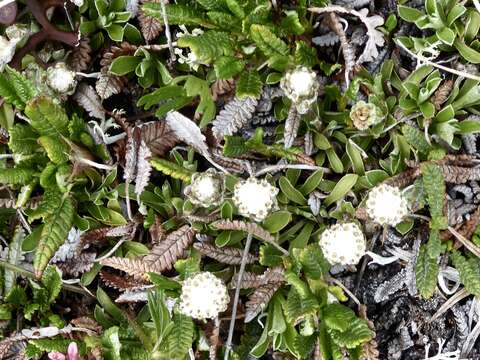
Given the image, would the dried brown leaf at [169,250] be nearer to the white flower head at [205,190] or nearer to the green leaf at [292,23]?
the white flower head at [205,190]

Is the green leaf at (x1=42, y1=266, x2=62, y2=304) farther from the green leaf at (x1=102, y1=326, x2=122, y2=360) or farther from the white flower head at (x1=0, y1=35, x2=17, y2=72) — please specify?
the white flower head at (x1=0, y1=35, x2=17, y2=72)

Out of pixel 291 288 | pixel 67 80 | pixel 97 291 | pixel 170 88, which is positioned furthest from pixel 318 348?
pixel 67 80

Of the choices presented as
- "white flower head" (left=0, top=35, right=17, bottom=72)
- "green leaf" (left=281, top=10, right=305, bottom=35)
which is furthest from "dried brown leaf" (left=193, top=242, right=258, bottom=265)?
"white flower head" (left=0, top=35, right=17, bottom=72)

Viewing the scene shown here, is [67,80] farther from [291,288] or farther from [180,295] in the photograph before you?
[291,288]

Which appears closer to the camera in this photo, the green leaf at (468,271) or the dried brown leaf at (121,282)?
the green leaf at (468,271)

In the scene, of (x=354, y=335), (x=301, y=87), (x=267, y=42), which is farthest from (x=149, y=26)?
(x=354, y=335)

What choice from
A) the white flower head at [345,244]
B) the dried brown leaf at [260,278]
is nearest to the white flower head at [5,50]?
the dried brown leaf at [260,278]
